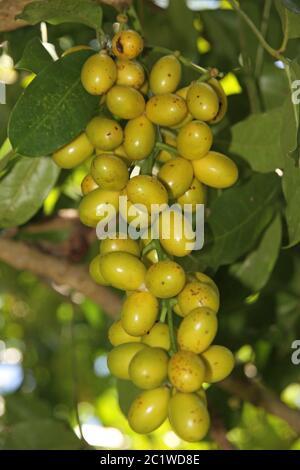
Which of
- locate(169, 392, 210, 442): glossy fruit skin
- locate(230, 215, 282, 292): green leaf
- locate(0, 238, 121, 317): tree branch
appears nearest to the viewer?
locate(169, 392, 210, 442): glossy fruit skin

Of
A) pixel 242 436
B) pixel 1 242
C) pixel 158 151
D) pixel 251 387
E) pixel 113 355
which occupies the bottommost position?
pixel 242 436

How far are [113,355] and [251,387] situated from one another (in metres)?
0.73

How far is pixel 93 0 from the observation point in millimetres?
1139

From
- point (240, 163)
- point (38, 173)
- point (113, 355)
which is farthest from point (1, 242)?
point (113, 355)

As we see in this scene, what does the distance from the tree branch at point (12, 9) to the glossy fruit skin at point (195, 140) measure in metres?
0.29

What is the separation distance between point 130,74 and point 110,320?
87cm

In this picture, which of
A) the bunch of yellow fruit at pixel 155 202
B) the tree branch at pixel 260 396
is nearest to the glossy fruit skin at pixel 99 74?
the bunch of yellow fruit at pixel 155 202

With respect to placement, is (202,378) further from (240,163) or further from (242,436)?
(242,436)

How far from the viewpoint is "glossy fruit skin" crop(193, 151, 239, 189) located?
100cm

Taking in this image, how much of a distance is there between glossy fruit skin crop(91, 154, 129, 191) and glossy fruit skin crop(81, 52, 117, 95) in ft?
0.30

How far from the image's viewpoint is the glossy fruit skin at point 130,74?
1.02 m

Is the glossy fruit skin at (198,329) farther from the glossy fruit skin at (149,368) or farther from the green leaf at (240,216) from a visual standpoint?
the green leaf at (240,216)

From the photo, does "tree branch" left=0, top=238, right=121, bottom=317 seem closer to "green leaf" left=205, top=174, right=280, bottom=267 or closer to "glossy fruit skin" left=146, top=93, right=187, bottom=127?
"green leaf" left=205, top=174, right=280, bottom=267

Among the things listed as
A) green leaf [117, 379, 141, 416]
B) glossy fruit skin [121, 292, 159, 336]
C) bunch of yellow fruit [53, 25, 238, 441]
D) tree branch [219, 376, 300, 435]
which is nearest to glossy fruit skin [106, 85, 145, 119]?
bunch of yellow fruit [53, 25, 238, 441]
